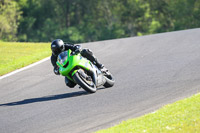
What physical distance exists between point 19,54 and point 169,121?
1453 cm

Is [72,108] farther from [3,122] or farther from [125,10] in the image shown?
[125,10]

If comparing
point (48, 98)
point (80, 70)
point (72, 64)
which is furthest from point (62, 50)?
point (48, 98)

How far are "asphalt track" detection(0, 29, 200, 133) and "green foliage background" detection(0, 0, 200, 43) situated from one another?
1798 inches

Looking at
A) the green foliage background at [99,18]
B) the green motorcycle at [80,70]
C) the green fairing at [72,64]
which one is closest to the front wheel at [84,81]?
the green motorcycle at [80,70]

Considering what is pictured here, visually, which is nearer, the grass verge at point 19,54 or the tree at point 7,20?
the grass verge at point 19,54

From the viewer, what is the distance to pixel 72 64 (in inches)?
421

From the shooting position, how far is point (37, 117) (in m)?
9.56

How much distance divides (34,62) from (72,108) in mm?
8333

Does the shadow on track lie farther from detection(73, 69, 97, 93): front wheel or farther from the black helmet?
the black helmet

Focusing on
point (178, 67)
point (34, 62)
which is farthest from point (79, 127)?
point (34, 62)

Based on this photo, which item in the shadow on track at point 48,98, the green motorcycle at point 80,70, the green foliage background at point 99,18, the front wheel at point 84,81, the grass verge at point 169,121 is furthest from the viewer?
the green foliage background at point 99,18

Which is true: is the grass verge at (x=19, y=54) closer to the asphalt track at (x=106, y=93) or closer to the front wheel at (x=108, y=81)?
the asphalt track at (x=106, y=93)

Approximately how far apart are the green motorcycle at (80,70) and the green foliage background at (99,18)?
49.6 metres

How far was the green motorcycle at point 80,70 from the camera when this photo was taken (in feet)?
35.1
